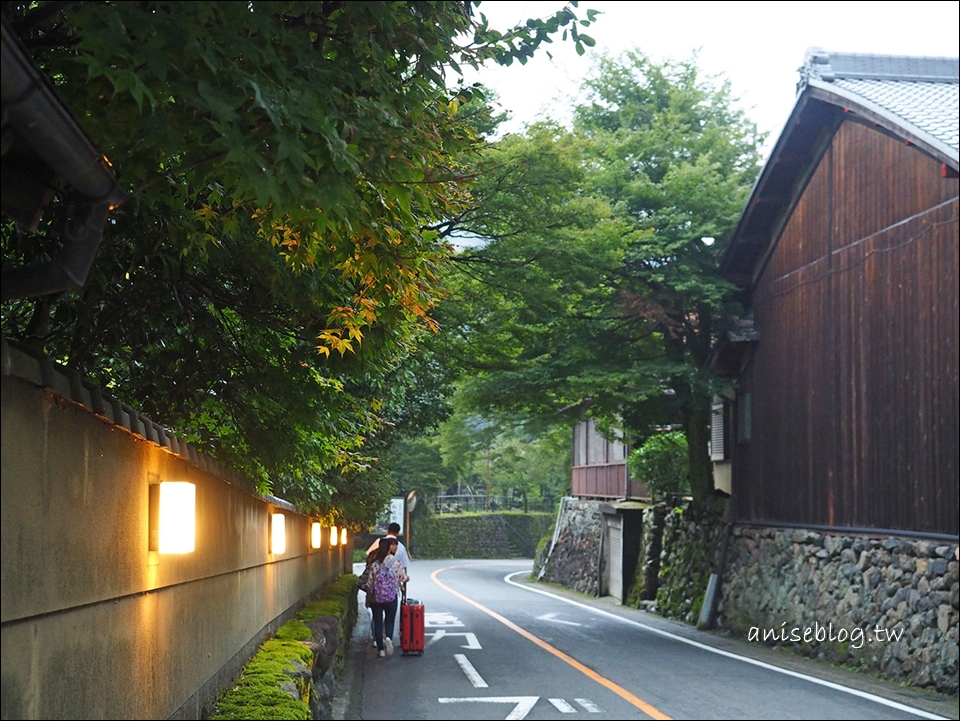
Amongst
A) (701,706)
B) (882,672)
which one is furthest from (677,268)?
(701,706)

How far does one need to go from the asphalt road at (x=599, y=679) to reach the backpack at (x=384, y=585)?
37.1 inches

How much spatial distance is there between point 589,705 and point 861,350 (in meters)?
8.98

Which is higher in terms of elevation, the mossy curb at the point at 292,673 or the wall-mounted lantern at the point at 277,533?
the wall-mounted lantern at the point at 277,533

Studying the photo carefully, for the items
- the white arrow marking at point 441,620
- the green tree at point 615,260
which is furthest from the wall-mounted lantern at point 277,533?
the white arrow marking at point 441,620

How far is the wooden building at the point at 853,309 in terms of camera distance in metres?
15.5

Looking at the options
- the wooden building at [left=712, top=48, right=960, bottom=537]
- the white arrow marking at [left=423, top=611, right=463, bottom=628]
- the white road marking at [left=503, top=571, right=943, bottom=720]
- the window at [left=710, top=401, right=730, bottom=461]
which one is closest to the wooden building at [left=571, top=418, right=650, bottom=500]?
the window at [left=710, top=401, right=730, bottom=461]

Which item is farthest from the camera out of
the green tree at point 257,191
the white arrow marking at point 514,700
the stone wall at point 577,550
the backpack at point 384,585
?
the stone wall at point 577,550

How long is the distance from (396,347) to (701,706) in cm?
739

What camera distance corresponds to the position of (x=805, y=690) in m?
13.5

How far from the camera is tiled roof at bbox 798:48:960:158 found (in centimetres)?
1509

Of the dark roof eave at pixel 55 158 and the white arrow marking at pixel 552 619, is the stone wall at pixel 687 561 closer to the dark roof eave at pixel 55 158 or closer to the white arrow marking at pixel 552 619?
the white arrow marking at pixel 552 619

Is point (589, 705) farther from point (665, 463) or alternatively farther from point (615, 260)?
point (665, 463)

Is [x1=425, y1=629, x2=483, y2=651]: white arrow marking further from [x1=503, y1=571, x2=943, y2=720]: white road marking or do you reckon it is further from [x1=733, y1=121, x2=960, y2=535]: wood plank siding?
[x1=733, y1=121, x2=960, y2=535]: wood plank siding

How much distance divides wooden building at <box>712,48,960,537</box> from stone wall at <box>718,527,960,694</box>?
17.0 inches
